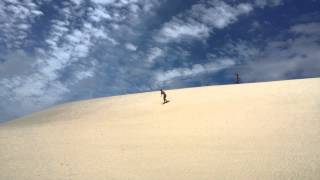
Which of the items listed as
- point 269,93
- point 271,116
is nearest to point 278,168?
point 271,116

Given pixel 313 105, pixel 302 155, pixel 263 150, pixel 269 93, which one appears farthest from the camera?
pixel 269 93

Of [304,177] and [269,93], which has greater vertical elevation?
[269,93]

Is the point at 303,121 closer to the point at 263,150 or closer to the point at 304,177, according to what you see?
the point at 263,150

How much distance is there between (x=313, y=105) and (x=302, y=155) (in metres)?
8.68

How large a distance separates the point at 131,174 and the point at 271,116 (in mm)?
9786

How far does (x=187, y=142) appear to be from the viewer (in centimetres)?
1412

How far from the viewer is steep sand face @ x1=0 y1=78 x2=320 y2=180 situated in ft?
34.4

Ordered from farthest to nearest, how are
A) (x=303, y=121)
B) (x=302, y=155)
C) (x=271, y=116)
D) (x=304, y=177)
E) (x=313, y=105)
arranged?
(x=313, y=105) < (x=271, y=116) < (x=303, y=121) < (x=302, y=155) < (x=304, y=177)

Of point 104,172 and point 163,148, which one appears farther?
point 163,148

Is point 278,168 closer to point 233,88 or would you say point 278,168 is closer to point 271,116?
point 271,116

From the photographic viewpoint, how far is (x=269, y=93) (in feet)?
77.8

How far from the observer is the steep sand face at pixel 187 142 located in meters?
10.5

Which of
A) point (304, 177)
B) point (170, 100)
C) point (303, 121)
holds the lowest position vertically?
point (304, 177)

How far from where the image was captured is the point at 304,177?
30.7 feet
